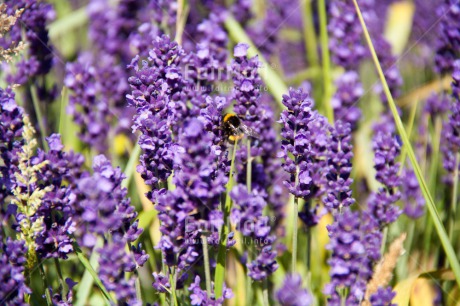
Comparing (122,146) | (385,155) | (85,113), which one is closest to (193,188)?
(385,155)

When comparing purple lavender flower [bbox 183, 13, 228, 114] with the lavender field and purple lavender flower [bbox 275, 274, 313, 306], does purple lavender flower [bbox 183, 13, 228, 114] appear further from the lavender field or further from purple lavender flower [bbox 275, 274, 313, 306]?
purple lavender flower [bbox 275, 274, 313, 306]

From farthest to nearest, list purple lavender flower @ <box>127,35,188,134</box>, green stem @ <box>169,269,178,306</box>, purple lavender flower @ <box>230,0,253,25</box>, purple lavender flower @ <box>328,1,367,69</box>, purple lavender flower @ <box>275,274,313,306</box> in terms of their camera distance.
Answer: purple lavender flower @ <box>230,0,253,25</box> → purple lavender flower @ <box>328,1,367,69</box> → purple lavender flower @ <box>127,35,188,134</box> → green stem @ <box>169,269,178,306</box> → purple lavender flower @ <box>275,274,313,306</box>

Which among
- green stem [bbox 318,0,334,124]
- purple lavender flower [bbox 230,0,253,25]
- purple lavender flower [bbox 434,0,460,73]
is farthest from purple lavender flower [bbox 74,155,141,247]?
purple lavender flower [bbox 230,0,253,25]

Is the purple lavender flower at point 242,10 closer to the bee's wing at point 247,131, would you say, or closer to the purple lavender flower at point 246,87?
the purple lavender flower at point 246,87

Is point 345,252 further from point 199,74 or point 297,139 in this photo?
point 199,74

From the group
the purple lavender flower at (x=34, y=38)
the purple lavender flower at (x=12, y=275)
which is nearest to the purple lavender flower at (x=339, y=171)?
the purple lavender flower at (x=12, y=275)

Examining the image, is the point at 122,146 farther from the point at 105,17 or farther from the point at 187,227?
the point at 187,227

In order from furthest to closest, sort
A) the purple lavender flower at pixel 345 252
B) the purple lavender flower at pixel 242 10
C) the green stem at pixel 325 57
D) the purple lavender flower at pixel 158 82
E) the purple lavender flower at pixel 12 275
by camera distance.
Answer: the purple lavender flower at pixel 242 10, the green stem at pixel 325 57, the purple lavender flower at pixel 158 82, the purple lavender flower at pixel 12 275, the purple lavender flower at pixel 345 252
